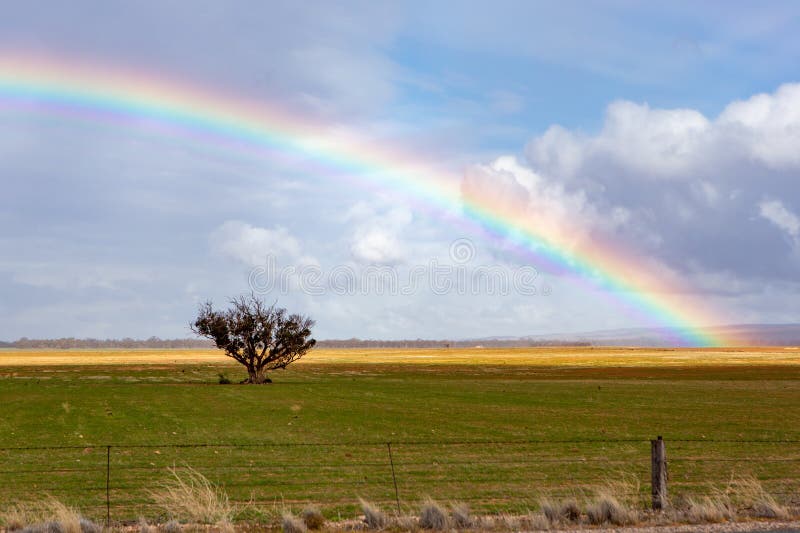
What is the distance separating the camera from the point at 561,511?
14.4 metres

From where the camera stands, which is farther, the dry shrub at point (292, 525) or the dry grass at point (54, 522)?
the dry shrub at point (292, 525)

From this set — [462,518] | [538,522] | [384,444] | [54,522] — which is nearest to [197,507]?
[54,522]

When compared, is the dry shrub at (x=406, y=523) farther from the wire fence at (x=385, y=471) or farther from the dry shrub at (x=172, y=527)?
the dry shrub at (x=172, y=527)

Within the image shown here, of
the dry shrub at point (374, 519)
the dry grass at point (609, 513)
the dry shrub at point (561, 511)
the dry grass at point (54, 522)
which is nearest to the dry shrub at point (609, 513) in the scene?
the dry grass at point (609, 513)

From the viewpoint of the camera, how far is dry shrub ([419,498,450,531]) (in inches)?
537

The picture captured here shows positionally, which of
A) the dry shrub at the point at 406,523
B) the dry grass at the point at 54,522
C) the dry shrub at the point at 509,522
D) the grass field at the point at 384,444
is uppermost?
the dry grass at the point at 54,522

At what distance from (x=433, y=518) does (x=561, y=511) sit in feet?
7.91

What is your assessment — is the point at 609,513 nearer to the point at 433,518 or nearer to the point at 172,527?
the point at 433,518

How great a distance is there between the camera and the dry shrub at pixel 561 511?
14273mm

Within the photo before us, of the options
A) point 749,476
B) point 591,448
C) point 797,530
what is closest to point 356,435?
point 591,448

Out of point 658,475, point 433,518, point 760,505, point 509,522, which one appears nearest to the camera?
point 433,518

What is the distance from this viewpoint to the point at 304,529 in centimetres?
1327

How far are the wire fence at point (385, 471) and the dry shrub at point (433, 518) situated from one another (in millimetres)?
1099

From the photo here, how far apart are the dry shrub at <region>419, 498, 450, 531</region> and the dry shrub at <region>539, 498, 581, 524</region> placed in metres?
1.93
